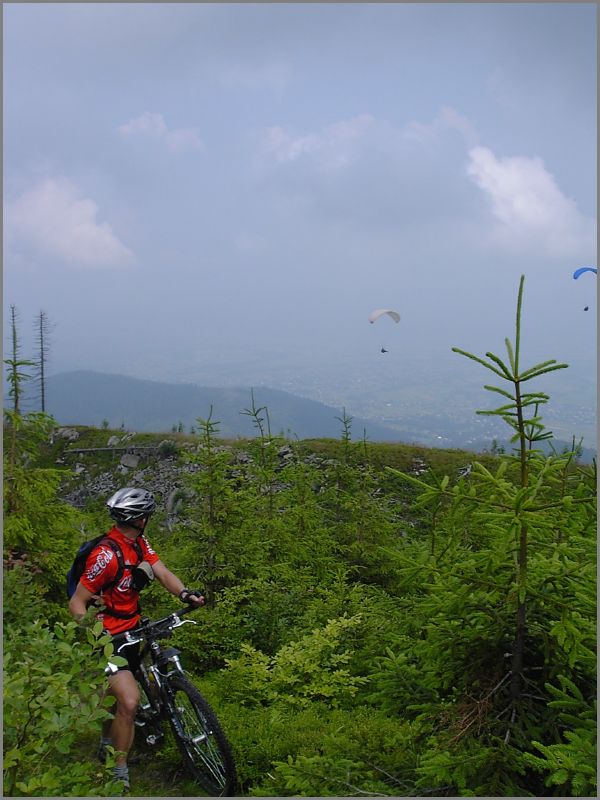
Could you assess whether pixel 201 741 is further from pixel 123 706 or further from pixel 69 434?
pixel 69 434

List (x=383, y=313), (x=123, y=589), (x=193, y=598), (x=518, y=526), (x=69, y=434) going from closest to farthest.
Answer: (x=518, y=526)
(x=193, y=598)
(x=123, y=589)
(x=383, y=313)
(x=69, y=434)

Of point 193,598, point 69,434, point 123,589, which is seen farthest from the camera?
point 69,434

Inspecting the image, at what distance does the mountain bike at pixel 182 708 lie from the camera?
5.40 m

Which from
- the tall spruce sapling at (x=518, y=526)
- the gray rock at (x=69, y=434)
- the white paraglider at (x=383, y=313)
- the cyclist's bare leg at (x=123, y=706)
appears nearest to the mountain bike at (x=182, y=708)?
the cyclist's bare leg at (x=123, y=706)

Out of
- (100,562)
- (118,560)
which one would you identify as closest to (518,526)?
(118,560)

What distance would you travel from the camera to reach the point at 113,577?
553 cm

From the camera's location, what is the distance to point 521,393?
4.05 metres

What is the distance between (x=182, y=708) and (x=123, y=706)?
596 mm

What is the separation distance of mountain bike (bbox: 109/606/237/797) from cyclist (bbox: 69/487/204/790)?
0.17m

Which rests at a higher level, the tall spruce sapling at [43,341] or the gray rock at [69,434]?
the tall spruce sapling at [43,341]

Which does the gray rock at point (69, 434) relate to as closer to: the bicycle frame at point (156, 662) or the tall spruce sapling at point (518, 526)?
the bicycle frame at point (156, 662)

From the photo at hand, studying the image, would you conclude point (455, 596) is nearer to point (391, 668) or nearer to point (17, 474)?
point (391, 668)

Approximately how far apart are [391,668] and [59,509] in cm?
599

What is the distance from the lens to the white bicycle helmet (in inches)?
220
